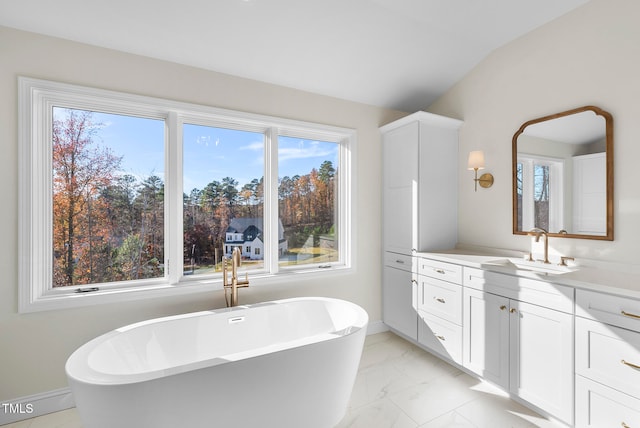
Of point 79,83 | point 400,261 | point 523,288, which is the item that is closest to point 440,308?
point 400,261

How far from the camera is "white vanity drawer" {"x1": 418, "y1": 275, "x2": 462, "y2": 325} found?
7.56 ft

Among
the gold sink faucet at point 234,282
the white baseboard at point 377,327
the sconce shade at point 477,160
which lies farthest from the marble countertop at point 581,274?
the gold sink faucet at point 234,282

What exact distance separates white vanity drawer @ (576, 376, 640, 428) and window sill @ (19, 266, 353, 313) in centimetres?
201

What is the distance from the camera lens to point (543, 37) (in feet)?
7.41

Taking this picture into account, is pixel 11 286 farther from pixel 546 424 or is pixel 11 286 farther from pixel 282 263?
pixel 546 424

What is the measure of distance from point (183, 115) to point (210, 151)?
1.13ft

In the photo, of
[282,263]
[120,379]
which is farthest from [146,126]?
[120,379]

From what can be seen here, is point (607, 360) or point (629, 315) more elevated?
point (629, 315)

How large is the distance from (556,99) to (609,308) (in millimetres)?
1581

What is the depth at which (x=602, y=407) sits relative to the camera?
1.50 metres

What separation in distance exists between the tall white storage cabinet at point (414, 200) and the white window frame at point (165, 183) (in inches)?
17.2

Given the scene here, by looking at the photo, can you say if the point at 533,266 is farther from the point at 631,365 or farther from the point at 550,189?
the point at 631,365

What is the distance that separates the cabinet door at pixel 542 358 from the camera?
166 centimetres

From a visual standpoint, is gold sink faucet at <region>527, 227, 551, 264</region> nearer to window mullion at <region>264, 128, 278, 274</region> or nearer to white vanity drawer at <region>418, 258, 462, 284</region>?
white vanity drawer at <region>418, 258, 462, 284</region>
